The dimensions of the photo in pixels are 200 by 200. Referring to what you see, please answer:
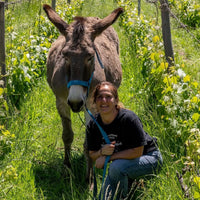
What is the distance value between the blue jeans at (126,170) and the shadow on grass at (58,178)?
67 cm

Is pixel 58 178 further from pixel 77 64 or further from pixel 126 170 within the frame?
pixel 77 64

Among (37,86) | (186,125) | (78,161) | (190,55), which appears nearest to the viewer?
(186,125)

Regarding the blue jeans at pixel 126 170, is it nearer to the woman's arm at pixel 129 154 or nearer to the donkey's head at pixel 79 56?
the woman's arm at pixel 129 154

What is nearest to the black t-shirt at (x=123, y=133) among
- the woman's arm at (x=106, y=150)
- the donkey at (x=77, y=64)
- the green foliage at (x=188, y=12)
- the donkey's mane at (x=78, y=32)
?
the woman's arm at (x=106, y=150)

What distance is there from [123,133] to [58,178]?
1.50 meters

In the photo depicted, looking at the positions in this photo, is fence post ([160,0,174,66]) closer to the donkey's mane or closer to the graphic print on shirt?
the donkey's mane

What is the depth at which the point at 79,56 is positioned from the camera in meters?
3.96

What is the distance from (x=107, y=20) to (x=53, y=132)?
85.4 inches

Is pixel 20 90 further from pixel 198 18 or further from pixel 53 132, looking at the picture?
pixel 198 18

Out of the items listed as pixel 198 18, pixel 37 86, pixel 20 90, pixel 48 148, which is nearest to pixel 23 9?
pixel 198 18

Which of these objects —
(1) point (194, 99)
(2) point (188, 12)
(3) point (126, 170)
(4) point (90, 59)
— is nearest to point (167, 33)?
(1) point (194, 99)

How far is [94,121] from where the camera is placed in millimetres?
3758

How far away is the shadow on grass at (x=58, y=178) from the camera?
4344 mm

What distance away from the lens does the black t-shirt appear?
11.7 feet
